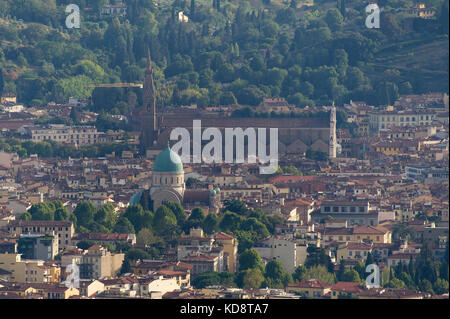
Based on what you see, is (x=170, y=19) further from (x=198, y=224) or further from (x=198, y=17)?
(x=198, y=224)

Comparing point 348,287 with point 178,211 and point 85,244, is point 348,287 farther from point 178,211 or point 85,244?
point 178,211

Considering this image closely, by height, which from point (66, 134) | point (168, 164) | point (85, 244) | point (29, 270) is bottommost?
point (29, 270)

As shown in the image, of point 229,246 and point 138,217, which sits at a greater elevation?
point 138,217

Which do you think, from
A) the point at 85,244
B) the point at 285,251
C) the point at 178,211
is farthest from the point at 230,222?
the point at 285,251

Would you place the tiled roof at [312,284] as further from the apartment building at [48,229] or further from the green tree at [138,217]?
the green tree at [138,217]

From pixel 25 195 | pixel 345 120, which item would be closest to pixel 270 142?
pixel 345 120

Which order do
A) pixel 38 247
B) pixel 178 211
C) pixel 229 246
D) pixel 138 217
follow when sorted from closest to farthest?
pixel 229 246 < pixel 38 247 < pixel 138 217 < pixel 178 211

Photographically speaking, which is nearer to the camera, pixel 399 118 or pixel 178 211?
pixel 178 211

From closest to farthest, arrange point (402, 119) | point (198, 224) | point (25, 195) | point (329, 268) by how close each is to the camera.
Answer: point (329, 268) → point (198, 224) → point (25, 195) → point (402, 119)

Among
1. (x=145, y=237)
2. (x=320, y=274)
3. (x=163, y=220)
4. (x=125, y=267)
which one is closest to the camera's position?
(x=320, y=274)

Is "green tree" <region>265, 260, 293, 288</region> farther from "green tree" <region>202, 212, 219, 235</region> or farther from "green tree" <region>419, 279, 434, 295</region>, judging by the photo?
"green tree" <region>202, 212, 219, 235</region>
